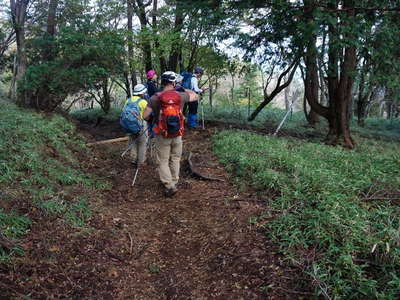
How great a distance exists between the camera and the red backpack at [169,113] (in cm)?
563

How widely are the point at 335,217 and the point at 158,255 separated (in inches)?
89.7

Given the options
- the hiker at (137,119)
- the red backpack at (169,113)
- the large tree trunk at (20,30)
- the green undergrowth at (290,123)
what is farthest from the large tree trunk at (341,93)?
the large tree trunk at (20,30)

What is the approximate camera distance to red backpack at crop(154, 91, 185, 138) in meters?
5.63

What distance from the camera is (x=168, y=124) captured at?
5.66 metres

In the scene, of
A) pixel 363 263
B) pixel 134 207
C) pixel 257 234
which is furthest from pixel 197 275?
pixel 134 207

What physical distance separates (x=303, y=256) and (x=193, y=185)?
3230mm

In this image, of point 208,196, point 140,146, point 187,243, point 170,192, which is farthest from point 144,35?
point 187,243

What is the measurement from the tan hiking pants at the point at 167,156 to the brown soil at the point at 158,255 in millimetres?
405

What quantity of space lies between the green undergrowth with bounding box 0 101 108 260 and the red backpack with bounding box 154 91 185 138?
1725 mm

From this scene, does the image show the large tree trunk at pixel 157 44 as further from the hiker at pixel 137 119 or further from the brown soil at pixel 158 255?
the brown soil at pixel 158 255

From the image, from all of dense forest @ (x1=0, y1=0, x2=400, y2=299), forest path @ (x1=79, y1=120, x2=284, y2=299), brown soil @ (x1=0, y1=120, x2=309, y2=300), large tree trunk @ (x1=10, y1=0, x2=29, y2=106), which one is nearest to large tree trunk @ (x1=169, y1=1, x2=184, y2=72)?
dense forest @ (x1=0, y1=0, x2=400, y2=299)

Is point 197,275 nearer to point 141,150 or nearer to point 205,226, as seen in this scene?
point 205,226

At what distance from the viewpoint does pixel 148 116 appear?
19.4 ft

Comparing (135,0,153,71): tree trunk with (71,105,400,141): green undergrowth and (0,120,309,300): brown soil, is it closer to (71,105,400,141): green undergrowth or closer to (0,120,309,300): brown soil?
(71,105,400,141): green undergrowth
